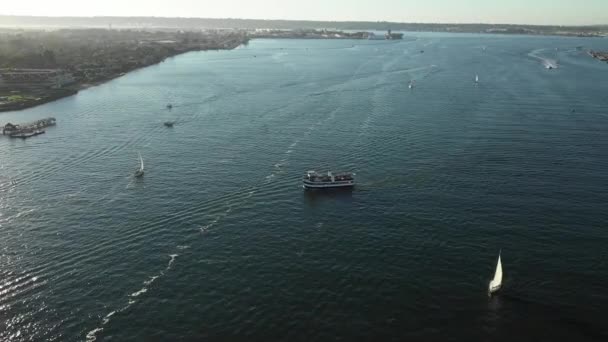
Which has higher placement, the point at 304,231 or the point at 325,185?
the point at 325,185

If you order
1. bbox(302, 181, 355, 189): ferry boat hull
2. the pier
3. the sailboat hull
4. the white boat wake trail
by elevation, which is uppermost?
the pier

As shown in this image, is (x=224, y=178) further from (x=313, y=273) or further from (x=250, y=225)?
(x=313, y=273)

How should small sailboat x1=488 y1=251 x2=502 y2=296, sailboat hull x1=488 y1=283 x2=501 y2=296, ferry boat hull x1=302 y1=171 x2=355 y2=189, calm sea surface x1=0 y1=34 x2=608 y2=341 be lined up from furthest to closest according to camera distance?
ferry boat hull x1=302 y1=171 x2=355 y2=189
sailboat hull x1=488 y1=283 x2=501 y2=296
small sailboat x1=488 y1=251 x2=502 y2=296
calm sea surface x1=0 y1=34 x2=608 y2=341

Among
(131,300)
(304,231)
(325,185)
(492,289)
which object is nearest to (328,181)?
(325,185)

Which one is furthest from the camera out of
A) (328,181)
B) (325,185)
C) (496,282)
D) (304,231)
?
(328,181)

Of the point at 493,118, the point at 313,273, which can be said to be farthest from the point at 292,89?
the point at 313,273

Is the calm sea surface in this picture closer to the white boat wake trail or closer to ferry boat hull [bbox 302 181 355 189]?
the white boat wake trail

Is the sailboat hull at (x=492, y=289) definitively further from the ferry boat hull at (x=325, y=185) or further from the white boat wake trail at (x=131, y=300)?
the white boat wake trail at (x=131, y=300)

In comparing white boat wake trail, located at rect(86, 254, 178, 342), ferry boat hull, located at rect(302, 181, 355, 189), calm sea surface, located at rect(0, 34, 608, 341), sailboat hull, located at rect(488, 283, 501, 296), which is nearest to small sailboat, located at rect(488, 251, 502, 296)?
sailboat hull, located at rect(488, 283, 501, 296)

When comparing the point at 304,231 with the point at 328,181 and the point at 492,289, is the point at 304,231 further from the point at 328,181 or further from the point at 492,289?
the point at 492,289

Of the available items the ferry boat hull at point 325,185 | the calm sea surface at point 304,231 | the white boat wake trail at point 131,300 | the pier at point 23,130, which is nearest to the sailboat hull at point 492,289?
the calm sea surface at point 304,231
